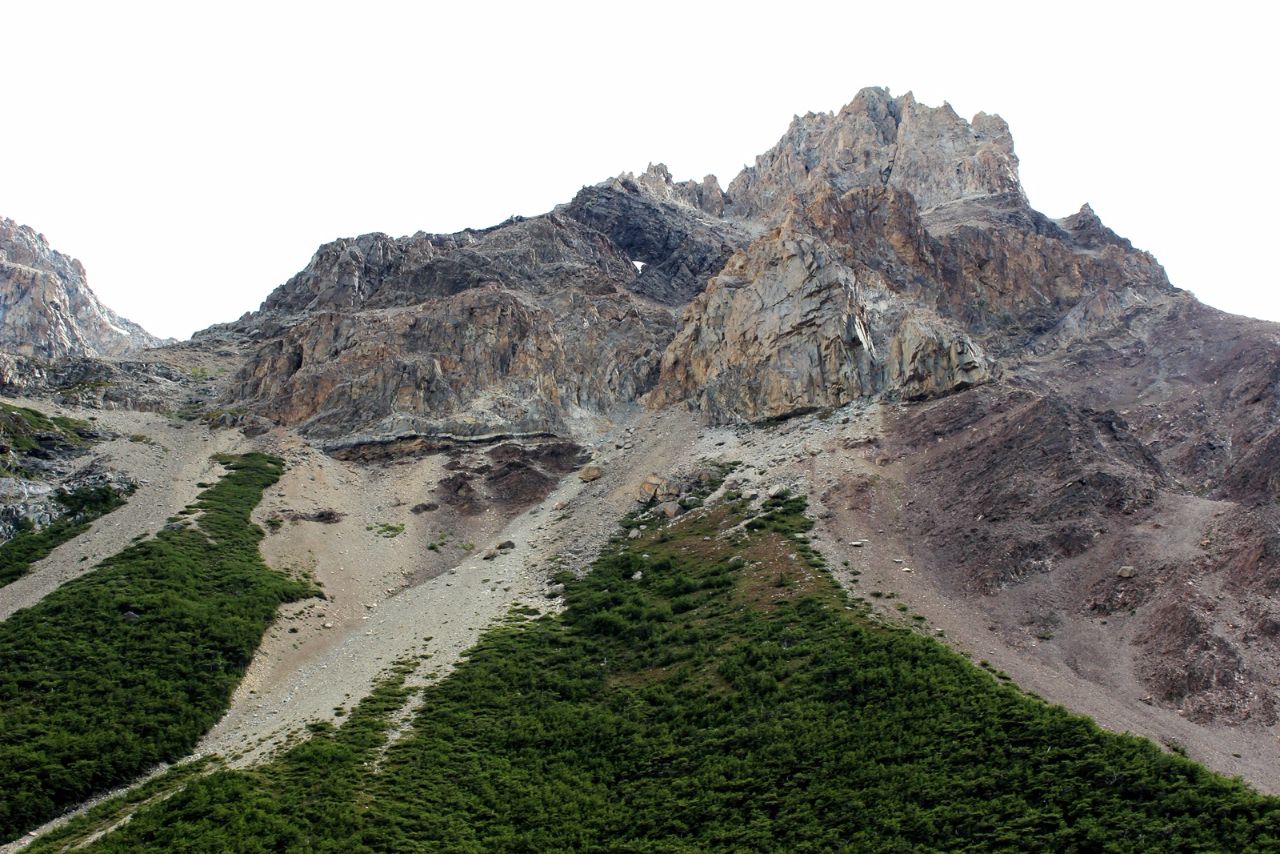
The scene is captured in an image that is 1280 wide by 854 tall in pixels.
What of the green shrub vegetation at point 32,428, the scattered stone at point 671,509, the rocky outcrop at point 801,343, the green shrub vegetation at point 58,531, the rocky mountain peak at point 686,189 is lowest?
the green shrub vegetation at point 58,531

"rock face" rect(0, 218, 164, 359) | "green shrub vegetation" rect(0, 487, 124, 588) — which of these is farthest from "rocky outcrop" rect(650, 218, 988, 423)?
"rock face" rect(0, 218, 164, 359)

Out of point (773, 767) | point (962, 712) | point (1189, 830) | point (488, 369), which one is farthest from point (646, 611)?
point (488, 369)

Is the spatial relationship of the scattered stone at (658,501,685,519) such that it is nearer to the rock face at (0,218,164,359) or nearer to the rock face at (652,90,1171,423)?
the rock face at (652,90,1171,423)

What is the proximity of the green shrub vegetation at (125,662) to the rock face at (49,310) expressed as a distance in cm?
8256

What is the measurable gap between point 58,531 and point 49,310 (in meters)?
85.1

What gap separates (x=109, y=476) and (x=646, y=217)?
8362cm

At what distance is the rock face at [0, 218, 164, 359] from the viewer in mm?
115062

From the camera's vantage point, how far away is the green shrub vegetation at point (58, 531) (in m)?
48.6

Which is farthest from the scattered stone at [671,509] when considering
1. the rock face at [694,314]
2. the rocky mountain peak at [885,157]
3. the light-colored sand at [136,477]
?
the rocky mountain peak at [885,157]

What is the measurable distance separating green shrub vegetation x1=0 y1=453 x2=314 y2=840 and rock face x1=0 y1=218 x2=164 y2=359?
82558mm

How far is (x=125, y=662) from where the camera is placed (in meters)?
38.7

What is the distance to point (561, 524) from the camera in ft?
196

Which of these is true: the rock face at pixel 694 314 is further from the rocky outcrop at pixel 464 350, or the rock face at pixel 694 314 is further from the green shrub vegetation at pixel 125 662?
the green shrub vegetation at pixel 125 662

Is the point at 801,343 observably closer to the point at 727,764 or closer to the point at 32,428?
the point at 727,764
